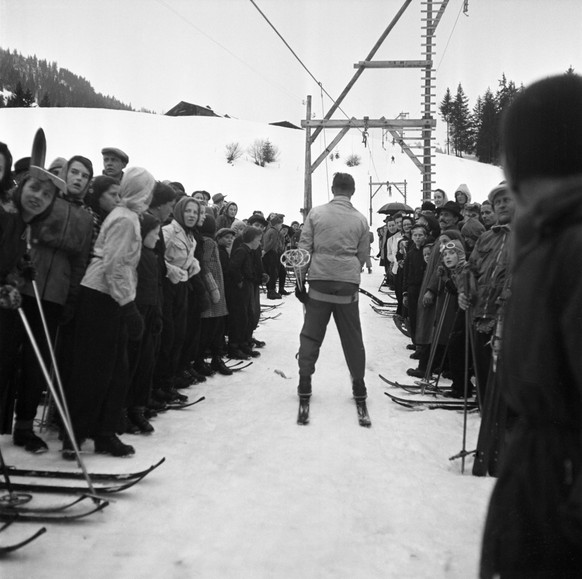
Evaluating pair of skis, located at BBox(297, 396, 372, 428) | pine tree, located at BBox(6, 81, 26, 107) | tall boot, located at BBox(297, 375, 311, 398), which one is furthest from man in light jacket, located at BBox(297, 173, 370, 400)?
pine tree, located at BBox(6, 81, 26, 107)

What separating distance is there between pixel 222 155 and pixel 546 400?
5869 centimetres

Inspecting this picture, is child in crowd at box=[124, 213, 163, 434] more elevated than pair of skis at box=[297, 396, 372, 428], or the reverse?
child in crowd at box=[124, 213, 163, 434]

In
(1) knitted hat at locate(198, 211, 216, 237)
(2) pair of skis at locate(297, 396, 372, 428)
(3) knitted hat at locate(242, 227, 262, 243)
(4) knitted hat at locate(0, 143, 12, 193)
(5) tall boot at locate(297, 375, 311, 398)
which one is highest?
(4) knitted hat at locate(0, 143, 12, 193)

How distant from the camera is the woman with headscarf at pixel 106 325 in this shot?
13.0 ft

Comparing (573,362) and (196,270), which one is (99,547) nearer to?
(573,362)

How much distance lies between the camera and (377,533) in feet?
10.2

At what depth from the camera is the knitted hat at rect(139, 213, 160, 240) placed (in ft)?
15.2

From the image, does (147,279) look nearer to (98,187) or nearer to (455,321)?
(98,187)

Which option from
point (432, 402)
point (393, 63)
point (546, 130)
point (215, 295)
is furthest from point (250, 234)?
point (393, 63)

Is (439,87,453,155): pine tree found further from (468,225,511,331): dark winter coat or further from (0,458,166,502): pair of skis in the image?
(0,458,166,502): pair of skis

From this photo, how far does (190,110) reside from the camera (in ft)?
266

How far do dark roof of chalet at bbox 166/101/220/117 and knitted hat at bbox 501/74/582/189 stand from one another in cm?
8246

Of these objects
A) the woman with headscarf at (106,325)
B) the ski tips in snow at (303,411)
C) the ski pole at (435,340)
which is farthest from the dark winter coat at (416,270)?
the woman with headscarf at (106,325)

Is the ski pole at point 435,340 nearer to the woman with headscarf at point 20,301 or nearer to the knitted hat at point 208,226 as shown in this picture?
the knitted hat at point 208,226
